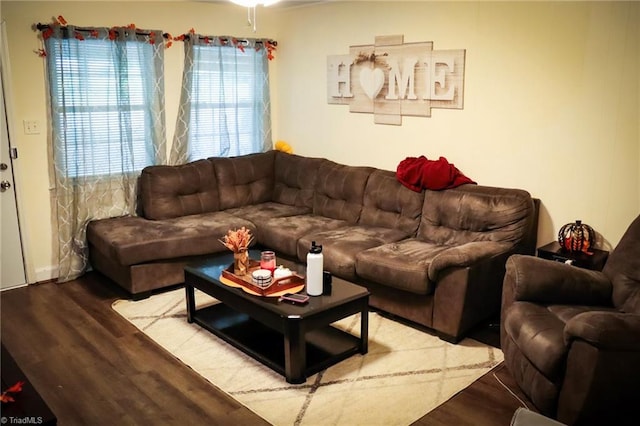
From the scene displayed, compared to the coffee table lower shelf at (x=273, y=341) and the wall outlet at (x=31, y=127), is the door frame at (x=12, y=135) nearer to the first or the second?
the wall outlet at (x=31, y=127)

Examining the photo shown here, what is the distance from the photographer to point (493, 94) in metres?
4.02

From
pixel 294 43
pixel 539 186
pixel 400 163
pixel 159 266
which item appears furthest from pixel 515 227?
pixel 294 43

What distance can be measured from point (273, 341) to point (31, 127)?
263cm

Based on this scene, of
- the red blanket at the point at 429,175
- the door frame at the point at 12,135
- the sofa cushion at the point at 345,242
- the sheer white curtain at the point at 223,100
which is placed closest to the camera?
the sofa cushion at the point at 345,242

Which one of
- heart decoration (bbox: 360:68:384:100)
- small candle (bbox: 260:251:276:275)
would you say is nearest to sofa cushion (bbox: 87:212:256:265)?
small candle (bbox: 260:251:276:275)

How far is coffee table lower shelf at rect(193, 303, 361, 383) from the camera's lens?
3068 millimetres

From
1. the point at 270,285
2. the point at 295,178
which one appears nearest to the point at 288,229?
the point at 295,178

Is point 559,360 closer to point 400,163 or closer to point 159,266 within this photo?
point 400,163

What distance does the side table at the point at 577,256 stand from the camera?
3373mm

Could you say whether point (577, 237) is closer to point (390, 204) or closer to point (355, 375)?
point (390, 204)

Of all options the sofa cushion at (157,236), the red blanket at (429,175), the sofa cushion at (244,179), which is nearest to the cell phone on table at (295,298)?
the sofa cushion at (157,236)

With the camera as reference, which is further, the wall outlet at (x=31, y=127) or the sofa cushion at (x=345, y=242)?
the wall outlet at (x=31, y=127)

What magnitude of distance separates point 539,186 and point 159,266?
2887 mm

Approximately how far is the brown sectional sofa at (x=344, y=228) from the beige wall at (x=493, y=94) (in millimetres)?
346
